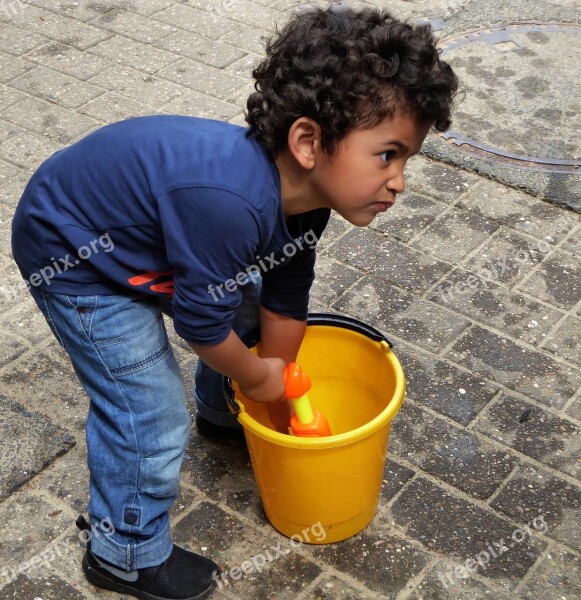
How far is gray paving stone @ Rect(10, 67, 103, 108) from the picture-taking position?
4215 millimetres

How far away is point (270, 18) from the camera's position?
479 cm

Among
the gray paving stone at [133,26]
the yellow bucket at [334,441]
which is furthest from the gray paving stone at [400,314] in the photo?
the gray paving stone at [133,26]

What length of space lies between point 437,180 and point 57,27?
2.21 metres

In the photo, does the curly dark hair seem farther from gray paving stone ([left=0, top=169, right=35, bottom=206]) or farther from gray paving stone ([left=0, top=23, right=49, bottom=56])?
gray paving stone ([left=0, top=23, right=49, bottom=56])

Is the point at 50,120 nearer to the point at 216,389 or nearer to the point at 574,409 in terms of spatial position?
the point at 216,389

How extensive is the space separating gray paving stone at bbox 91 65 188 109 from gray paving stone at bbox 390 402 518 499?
2.06 m

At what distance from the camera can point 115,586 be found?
233 centimetres

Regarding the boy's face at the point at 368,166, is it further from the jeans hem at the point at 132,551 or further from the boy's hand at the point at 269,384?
the jeans hem at the point at 132,551

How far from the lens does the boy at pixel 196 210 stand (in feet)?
5.89

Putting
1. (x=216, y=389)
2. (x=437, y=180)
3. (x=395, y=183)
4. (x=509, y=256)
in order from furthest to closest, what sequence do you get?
1. (x=437, y=180)
2. (x=509, y=256)
3. (x=216, y=389)
4. (x=395, y=183)

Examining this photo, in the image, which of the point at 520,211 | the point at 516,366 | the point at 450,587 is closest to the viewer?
the point at 450,587

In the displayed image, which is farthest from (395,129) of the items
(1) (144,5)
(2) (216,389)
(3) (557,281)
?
(1) (144,5)

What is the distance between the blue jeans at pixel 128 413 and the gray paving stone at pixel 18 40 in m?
2.88

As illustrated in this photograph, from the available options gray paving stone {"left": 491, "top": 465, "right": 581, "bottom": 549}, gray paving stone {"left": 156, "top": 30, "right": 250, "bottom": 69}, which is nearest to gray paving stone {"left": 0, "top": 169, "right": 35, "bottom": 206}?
gray paving stone {"left": 156, "top": 30, "right": 250, "bottom": 69}
